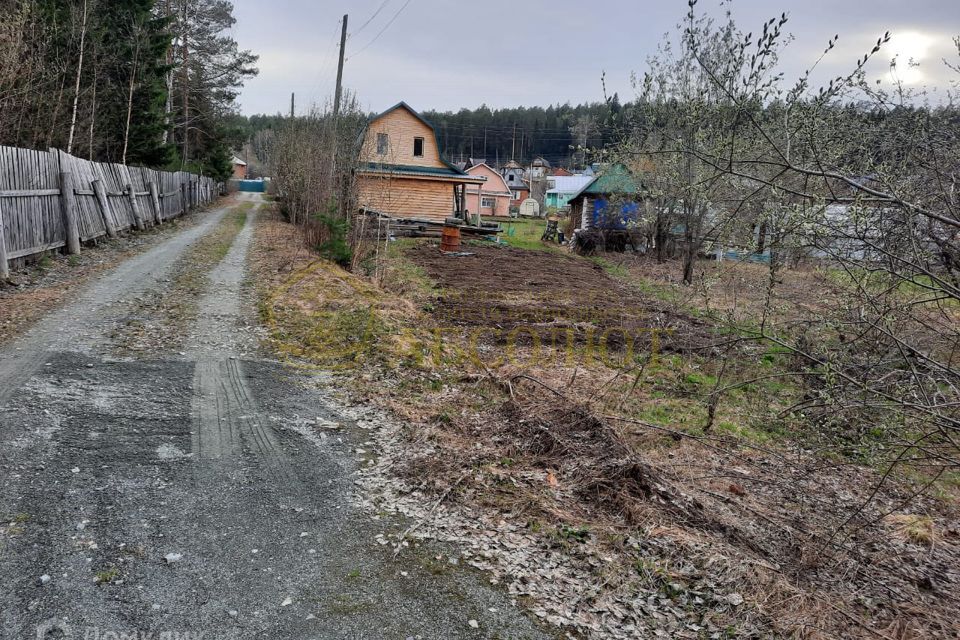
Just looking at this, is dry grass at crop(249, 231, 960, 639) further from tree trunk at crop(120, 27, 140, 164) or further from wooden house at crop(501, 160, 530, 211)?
wooden house at crop(501, 160, 530, 211)

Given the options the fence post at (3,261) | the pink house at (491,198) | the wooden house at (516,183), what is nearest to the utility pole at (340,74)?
the fence post at (3,261)

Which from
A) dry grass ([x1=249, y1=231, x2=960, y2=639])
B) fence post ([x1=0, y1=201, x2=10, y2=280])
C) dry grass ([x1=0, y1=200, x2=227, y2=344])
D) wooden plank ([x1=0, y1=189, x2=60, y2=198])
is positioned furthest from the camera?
wooden plank ([x1=0, y1=189, x2=60, y2=198])

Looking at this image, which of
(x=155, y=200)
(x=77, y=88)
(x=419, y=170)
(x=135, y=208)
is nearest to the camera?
(x=135, y=208)

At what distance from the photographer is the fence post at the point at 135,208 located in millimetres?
15333

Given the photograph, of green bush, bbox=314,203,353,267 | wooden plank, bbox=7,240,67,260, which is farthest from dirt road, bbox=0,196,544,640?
green bush, bbox=314,203,353,267

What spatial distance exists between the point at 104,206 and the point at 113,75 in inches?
477

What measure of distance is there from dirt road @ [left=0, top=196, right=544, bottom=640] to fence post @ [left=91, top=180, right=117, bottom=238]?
29.1 feet

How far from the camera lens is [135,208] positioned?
15656mm

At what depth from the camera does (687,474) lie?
450 centimetres

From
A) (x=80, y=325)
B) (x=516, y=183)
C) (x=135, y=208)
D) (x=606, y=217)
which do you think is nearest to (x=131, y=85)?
(x=135, y=208)

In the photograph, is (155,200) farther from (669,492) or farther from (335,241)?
(669,492)

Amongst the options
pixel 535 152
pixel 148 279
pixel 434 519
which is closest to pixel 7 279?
pixel 148 279

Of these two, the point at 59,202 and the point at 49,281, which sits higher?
the point at 59,202

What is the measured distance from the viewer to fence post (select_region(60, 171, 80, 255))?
10.4 m
